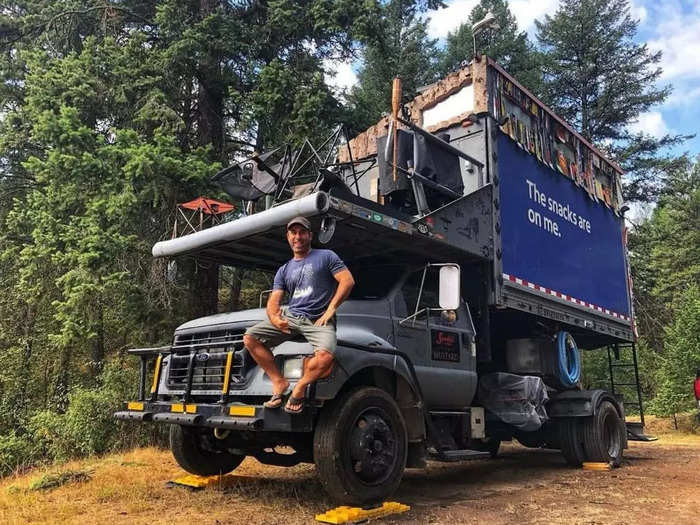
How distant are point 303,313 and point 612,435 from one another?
5.91 meters

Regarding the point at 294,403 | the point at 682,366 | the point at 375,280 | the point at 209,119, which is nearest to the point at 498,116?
the point at 375,280

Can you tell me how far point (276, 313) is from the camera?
469cm

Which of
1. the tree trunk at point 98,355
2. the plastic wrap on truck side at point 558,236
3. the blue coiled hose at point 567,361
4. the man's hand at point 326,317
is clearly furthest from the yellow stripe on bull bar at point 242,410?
the tree trunk at point 98,355

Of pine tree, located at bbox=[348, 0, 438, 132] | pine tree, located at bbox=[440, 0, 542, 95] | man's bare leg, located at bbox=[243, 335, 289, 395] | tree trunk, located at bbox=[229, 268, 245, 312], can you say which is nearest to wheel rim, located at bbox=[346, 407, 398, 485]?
man's bare leg, located at bbox=[243, 335, 289, 395]

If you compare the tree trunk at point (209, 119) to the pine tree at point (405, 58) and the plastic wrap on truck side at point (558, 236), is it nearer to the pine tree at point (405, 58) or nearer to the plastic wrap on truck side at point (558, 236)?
the plastic wrap on truck side at point (558, 236)

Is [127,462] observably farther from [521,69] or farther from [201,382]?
[521,69]

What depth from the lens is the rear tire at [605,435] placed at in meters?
8.04

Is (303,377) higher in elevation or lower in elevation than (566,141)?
lower

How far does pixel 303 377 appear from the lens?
4.36 metres

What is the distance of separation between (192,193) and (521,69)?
16406 millimetres

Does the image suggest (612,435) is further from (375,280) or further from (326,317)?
(326,317)

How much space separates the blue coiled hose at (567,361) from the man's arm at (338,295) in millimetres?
4599

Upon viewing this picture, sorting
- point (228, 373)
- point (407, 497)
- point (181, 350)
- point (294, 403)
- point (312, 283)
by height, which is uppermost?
point (312, 283)

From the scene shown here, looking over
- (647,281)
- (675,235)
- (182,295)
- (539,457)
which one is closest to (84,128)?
(182,295)
